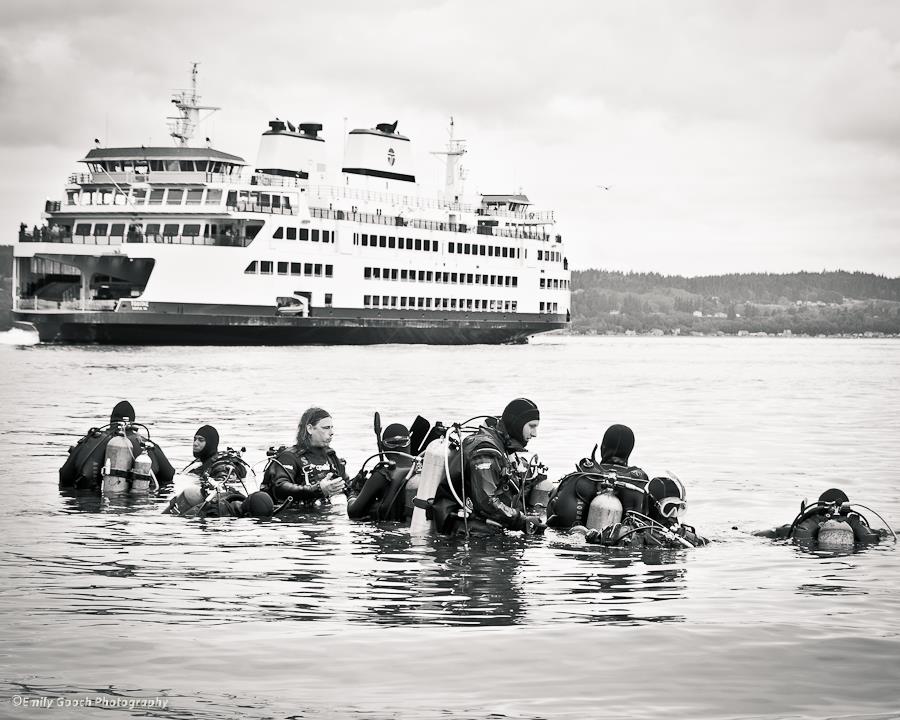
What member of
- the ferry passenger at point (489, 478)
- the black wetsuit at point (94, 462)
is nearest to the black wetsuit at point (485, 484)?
the ferry passenger at point (489, 478)

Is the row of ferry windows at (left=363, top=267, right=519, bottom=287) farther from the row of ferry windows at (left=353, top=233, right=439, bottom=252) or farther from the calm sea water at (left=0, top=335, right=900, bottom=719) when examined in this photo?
the calm sea water at (left=0, top=335, right=900, bottom=719)

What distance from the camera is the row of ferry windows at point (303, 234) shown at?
71.1 meters

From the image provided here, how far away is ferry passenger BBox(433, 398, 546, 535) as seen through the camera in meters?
10.2

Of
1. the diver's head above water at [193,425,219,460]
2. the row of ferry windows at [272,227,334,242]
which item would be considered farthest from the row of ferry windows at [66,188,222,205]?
the diver's head above water at [193,425,219,460]

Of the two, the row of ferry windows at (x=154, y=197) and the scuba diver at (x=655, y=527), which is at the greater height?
the row of ferry windows at (x=154, y=197)

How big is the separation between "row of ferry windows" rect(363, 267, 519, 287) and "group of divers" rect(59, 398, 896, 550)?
6378cm

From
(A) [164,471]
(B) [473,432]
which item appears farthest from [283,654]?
(A) [164,471]

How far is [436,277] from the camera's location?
8250 centimetres

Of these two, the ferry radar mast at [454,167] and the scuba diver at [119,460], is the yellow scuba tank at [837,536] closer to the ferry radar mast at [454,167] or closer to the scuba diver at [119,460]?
the scuba diver at [119,460]

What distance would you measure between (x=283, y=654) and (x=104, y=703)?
4.11ft

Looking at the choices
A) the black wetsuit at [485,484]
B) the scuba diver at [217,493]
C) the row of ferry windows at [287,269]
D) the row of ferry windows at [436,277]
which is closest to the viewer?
the black wetsuit at [485,484]

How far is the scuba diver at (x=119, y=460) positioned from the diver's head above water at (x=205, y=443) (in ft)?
2.19

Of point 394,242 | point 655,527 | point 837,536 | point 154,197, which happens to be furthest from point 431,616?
point 394,242

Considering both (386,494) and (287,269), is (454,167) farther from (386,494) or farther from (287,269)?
(386,494)
